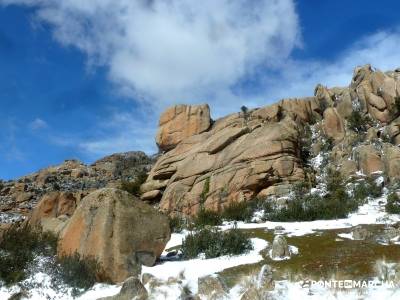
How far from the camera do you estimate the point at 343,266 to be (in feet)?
38.1

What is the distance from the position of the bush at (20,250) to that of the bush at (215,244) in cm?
443

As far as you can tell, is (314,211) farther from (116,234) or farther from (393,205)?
(116,234)

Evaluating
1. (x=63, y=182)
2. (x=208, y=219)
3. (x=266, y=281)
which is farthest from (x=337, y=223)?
(x=63, y=182)

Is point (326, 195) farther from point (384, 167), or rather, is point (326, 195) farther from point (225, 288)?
point (225, 288)

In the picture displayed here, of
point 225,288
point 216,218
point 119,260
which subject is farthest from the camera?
point 216,218

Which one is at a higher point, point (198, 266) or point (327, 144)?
point (327, 144)

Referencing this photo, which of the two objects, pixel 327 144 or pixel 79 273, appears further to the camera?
pixel 327 144

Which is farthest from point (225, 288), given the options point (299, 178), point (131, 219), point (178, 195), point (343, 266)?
point (178, 195)

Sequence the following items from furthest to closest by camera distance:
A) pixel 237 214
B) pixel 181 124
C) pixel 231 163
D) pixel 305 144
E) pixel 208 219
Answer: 1. pixel 181 124
2. pixel 305 144
3. pixel 231 163
4. pixel 237 214
5. pixel 208 219

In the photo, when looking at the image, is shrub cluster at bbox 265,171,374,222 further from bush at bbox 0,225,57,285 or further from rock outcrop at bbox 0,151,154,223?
rock outcrop at bbox 0,151,154,223

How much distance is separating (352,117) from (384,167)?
8.50m

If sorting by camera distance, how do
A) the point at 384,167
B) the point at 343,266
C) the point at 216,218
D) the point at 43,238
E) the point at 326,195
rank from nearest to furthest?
the point at 343,266
the point at 43,238
the point at 216,218
the point at 326,195
the point at 384,167

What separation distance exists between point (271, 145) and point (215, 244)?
17058mm

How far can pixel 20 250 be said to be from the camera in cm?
1430
